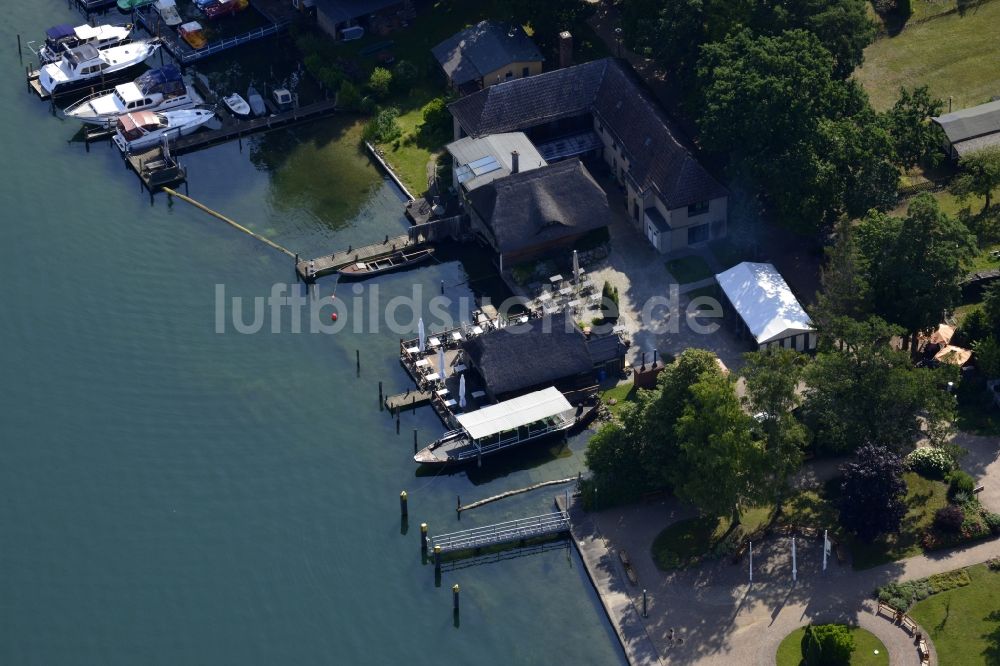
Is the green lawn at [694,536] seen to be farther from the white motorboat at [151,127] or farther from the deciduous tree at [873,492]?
the white motorboat at [151,127]

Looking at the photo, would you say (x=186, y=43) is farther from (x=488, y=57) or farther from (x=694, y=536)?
(x=694, y=536)

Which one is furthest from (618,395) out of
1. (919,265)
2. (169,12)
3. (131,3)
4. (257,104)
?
(131,3)

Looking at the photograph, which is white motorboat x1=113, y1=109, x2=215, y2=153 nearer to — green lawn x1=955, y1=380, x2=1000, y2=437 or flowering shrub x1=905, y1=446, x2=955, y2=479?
flowering shrub x1=905, y1=446, x2=955, y2=479

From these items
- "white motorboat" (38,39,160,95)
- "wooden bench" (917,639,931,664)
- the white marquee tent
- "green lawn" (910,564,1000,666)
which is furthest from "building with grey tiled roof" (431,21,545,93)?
"wooden bench" (917,639,931,664)

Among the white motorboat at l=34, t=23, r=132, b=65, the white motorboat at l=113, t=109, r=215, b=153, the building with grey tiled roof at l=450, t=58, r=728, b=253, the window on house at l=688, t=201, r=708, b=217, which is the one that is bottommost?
the window on house at l=688, t=201, r=708, b=217

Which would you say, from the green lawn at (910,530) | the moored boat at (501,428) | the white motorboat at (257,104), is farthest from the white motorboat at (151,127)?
the green lawn at (910,530)

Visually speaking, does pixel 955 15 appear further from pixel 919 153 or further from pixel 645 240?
pixel 645 240
